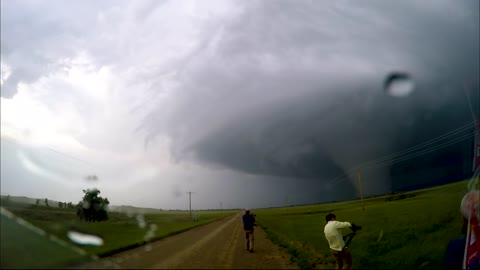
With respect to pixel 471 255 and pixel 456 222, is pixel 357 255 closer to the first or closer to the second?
pixel 456 222

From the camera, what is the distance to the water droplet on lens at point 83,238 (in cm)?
1801

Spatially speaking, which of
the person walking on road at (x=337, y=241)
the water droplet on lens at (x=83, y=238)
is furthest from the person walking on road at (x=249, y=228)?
the water droplet on lens at (x=83, y=238)

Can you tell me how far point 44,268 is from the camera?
12070 mm

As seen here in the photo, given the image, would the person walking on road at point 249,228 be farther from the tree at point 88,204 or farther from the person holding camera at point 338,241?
the tree at point 88,204

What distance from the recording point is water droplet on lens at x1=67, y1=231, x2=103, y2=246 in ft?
59.1

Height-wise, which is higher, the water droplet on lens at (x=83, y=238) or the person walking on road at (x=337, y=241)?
the person walking on road at (x=337, y=241)

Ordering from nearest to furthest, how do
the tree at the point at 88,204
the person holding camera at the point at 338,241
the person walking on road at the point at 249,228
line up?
the person holding camera at the point at 338,241
the person walking on road at the point at 249,228
the tree at the point at 88,204

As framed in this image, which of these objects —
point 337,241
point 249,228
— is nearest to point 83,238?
point 249,228

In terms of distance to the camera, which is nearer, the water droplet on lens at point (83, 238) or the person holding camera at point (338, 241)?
the person holding camera at point (338, 241)

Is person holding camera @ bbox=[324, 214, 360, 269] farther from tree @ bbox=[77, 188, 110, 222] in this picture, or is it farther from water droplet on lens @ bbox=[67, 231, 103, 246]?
tree @ bbox=[77, 188, 110, 222]

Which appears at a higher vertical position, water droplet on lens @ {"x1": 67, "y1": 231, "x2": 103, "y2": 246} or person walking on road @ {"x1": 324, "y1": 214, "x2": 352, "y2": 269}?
person walking on road @ {"x1": 324, "y1": 214, "x2": 352, "y2": 269}

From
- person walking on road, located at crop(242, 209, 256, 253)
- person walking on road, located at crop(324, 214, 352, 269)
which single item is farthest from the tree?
person walking on road, located at crop(324, 214, 352, 269)

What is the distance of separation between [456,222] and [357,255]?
310 inches

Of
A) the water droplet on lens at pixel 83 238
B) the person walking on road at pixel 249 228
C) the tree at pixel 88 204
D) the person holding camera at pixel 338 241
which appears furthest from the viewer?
the tree at pixel 88 204
